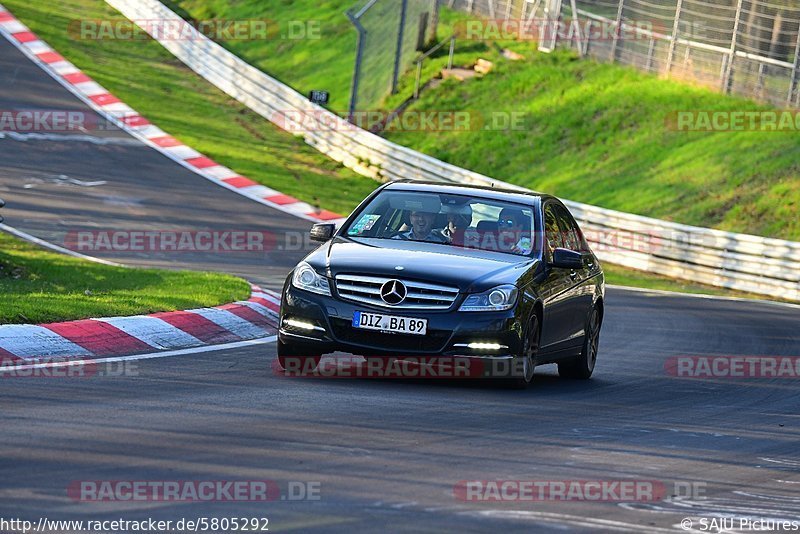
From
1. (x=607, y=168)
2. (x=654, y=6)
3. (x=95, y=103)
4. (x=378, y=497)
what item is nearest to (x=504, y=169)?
(x=607, y=168)

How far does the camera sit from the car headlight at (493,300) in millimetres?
10477

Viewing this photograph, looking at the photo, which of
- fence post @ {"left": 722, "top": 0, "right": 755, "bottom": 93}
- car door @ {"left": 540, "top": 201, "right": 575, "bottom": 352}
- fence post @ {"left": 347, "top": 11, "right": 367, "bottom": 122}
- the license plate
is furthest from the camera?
fence post @ {"left": 347, "top": 11, "right": 367, "bottom": 122}

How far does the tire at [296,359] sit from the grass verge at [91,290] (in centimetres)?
183

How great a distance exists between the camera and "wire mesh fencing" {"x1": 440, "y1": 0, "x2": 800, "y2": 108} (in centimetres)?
3166

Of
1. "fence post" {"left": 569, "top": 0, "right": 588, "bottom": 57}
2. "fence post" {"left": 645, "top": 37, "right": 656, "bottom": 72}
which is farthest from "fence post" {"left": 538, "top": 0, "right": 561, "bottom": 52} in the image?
"fence post" {"left": 645, "top": 37, "right": 656, "bottom": 72}

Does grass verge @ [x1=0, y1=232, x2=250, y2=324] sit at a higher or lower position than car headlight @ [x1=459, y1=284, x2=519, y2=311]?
lower

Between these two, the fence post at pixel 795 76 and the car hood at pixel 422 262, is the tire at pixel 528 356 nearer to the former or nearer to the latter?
the car hood at pixel 422 262

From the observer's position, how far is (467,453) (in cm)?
803

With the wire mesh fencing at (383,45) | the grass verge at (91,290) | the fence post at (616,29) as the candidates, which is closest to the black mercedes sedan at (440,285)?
the grass verge at (91,290)

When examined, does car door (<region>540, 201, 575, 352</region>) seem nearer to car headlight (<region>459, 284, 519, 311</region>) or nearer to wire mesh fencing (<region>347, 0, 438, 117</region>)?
car headlight (<region>459, 284, 519, 311</region>)

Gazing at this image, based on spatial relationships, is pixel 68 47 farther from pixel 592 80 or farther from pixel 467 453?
pixel 467 453

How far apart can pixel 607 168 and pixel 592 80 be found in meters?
4.79

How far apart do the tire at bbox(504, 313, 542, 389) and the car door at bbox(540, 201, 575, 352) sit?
18cm

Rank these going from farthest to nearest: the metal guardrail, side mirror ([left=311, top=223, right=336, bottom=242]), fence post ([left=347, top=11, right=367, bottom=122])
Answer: fence post ([left=347, top=11, right=367, bottom=122]) → the metal guardrail → side mirror ([left=311, top=223, right=336, bottom=242])
